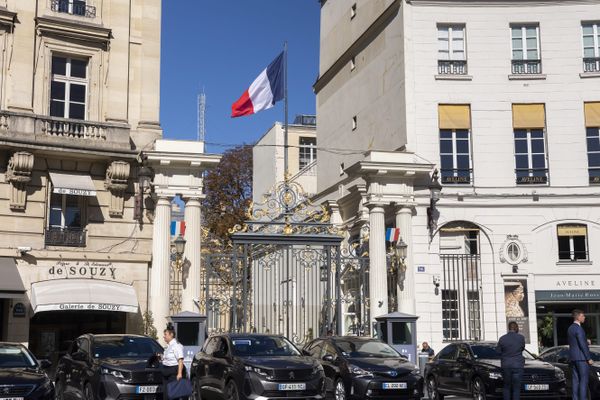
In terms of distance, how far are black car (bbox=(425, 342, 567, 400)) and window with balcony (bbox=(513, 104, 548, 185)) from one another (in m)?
9.90

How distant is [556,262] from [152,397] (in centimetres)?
1659

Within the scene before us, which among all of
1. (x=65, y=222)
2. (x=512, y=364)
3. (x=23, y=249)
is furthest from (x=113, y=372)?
(x=65, y=222)

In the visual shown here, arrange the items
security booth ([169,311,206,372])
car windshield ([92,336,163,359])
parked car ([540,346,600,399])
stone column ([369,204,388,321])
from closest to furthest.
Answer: car windshield ([92,336,163,359]) → parked car ([540,346,600,399]) → security booth ([169,311,206,372]) → stone column ([369,204,388,321])

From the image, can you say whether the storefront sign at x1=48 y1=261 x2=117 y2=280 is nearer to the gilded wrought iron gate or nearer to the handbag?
the gilded wrought iron gate

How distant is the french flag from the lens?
28609 millimetres

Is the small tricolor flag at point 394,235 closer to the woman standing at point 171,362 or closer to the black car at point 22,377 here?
the woman standing at point 171,362

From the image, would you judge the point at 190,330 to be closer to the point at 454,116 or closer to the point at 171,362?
the point at 171,362

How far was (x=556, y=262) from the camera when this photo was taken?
27.3 m

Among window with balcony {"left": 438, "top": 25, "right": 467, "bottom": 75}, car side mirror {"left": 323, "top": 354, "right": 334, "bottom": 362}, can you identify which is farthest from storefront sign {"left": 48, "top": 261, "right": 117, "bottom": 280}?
window with balcony {"left": 438, "top": 25, "right": 467, "bottom": 75}

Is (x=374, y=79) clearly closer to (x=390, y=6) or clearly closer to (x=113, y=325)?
(x=390, y=6)

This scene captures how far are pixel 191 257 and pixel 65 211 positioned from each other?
412 centimetres

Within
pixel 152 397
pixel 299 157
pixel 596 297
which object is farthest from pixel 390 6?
pixel 299 157

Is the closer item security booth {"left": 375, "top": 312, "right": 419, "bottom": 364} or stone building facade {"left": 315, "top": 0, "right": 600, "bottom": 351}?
security booth {"left": 375, "top": 312, "right": 419, "bottom": 364}

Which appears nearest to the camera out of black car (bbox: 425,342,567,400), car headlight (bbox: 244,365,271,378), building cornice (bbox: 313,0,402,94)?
car headlight (bbox: 244,365,271,378)
